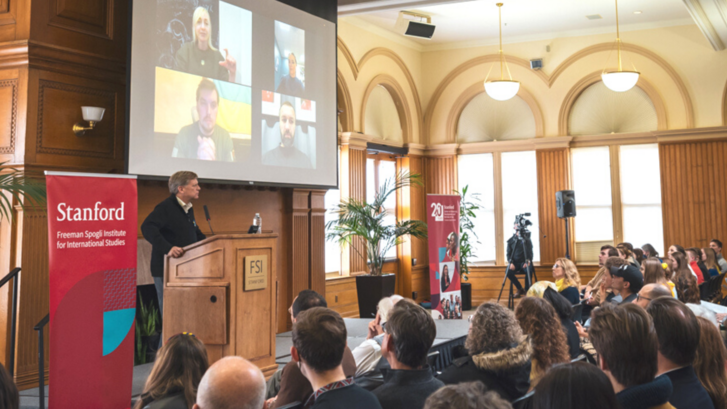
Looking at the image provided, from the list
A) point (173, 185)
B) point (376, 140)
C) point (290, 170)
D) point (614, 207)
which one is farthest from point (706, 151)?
point (173, 185)

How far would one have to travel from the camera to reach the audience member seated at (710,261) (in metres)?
8.09

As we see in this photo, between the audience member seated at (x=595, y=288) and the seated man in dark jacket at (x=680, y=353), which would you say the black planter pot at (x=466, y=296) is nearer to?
the audience member seated at (x=595, y=288)

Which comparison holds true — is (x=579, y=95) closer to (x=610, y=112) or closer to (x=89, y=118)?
(x=610, y=112)

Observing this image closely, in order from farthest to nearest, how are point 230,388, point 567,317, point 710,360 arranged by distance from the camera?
point 567,317 → point 710,360 → point 230,388

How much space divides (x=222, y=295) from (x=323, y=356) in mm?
2012

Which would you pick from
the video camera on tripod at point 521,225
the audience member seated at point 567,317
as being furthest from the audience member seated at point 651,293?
the video camera on tripod at point 521,225

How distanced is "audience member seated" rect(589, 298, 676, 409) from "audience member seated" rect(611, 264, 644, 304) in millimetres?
2409

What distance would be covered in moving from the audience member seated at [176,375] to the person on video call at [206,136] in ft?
11.7

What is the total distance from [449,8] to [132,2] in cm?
564

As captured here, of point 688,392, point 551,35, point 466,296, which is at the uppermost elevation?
point 551,35

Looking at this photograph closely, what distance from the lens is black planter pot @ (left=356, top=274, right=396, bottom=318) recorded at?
8.56 meters

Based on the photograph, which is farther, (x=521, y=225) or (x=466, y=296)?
(x=466, y=296)

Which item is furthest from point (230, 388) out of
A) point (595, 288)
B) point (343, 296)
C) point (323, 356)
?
point (343, 296)

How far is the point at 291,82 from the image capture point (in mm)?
6703
